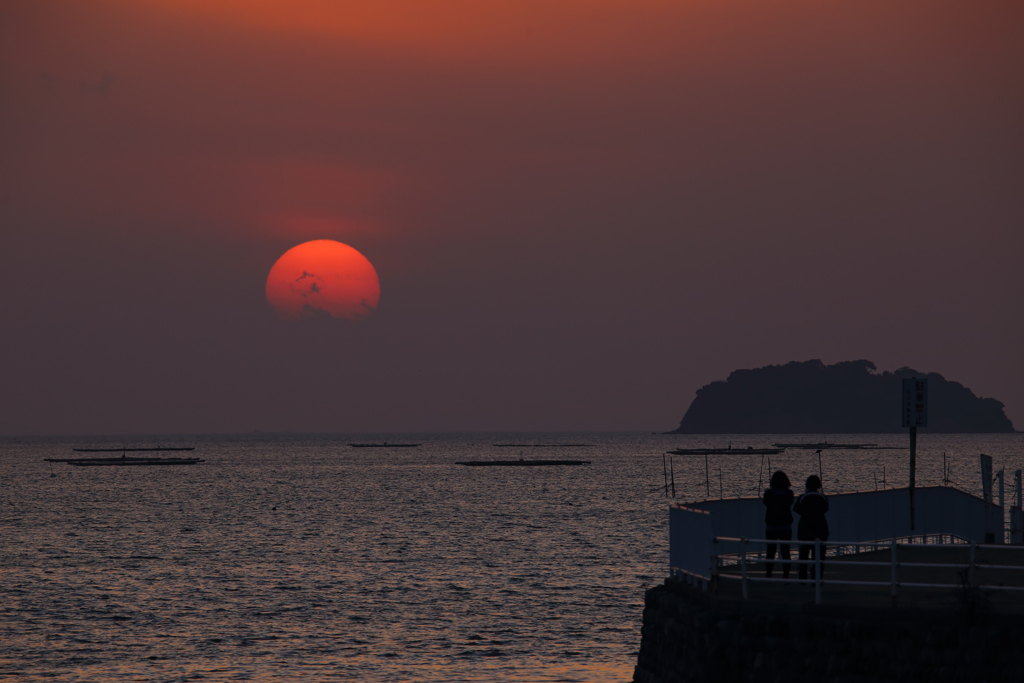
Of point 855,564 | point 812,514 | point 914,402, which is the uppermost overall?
point 914,402

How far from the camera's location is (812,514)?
1852cm

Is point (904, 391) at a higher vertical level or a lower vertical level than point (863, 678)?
higher

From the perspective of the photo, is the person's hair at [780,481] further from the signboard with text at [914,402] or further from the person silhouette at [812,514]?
the signboard with text at [914,402]

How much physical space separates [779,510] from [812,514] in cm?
55

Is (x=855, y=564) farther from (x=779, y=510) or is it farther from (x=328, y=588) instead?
(x=328, y=588)

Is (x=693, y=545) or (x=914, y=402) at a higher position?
(x=914, y=402)

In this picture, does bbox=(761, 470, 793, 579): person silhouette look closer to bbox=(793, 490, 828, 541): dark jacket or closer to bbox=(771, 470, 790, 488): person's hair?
bbox=(771, 470, 790, 488): person's hair

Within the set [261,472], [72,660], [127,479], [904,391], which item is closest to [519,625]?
[72,660]

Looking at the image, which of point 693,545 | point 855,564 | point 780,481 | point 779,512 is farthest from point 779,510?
point 855,564

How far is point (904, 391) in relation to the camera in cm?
2555

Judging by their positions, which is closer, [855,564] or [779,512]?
[855,564]

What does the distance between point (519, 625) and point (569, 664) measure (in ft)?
21.0

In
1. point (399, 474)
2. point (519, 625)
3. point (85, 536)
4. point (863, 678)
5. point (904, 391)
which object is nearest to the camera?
point (863, 678)

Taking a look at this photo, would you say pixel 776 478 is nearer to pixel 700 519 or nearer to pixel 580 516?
pixel 700 519
